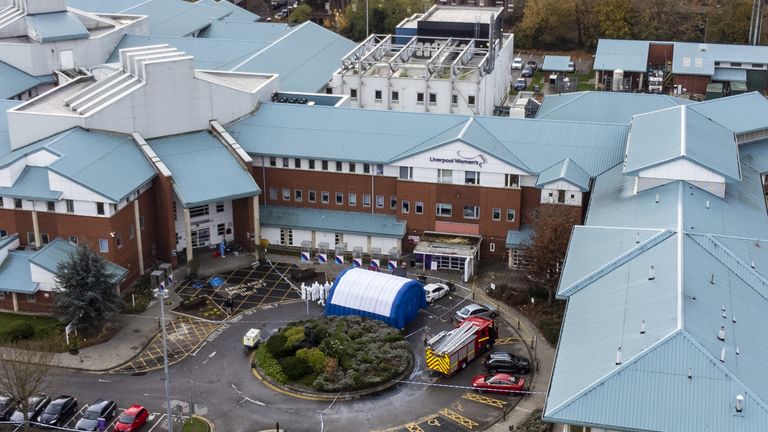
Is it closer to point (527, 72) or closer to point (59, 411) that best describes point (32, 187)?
point (59, 411)

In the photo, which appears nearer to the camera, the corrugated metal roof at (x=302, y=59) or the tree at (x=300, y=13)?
the corrugated metal roof at (x=302, y=59)

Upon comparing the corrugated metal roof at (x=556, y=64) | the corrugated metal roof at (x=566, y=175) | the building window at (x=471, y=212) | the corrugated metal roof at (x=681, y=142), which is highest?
the corrugated metal roof at (x=681, y=142)

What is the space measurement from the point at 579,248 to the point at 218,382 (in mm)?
23927

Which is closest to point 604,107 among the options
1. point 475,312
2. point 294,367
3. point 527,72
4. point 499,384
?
point 475,312

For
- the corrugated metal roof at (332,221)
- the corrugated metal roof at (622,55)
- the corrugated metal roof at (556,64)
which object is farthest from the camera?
the corrugated metal roof at (556,64)

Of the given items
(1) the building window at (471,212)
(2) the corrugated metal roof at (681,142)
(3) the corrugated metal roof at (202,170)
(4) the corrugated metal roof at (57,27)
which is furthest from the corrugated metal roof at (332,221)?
(4) the corrugated metal roof at (57,27)

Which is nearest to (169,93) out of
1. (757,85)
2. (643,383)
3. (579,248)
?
(579,248)

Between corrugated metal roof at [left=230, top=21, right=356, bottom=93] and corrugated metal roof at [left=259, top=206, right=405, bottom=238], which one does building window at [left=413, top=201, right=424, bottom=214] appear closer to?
corrugated metal roof at [left=259, top=206, right=405, bottom=238]

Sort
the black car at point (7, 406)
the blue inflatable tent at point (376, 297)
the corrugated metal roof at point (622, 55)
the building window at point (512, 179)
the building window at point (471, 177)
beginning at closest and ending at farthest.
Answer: the black car at point (7, 406)
the blue inflatable tent at point (376, 297)
the building window at point (512, 179)
the building window at point (471, 177)
the corrugated metal roof at point (622, 55)

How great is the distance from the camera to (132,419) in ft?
169

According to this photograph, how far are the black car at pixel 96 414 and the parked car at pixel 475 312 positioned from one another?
23.6m

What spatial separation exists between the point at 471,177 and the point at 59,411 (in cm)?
3518

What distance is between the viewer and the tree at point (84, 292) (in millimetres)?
60969

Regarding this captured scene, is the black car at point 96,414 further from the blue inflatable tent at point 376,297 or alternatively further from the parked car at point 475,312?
the parked car at point 475,312
